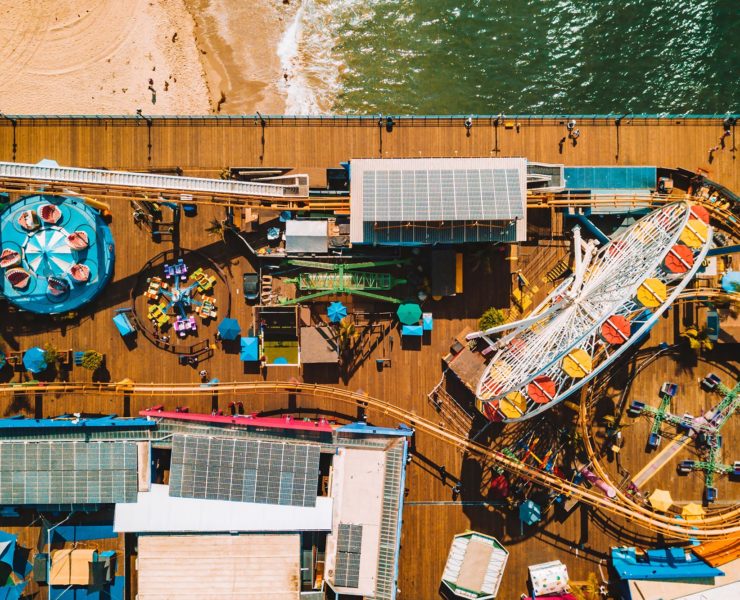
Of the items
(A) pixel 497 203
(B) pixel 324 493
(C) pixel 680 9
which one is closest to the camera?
(A) pixel 497 203

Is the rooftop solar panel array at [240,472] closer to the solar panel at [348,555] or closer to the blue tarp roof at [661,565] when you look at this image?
the solar panel at [348,555]

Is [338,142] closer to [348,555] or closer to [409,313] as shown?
[409,313]

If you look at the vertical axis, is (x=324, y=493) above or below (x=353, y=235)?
below

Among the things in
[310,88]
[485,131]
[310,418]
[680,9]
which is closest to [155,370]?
[310,418]

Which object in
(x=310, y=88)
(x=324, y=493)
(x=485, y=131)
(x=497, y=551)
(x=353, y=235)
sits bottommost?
(x=497, y=551)

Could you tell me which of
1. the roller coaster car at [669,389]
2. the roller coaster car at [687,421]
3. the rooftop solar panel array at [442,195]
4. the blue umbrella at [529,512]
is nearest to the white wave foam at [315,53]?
the rooftop solar panel array at [442,195]

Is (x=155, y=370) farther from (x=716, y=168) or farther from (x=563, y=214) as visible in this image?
(x=716, y=168)

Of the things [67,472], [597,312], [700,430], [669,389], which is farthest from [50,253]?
[700,430]
